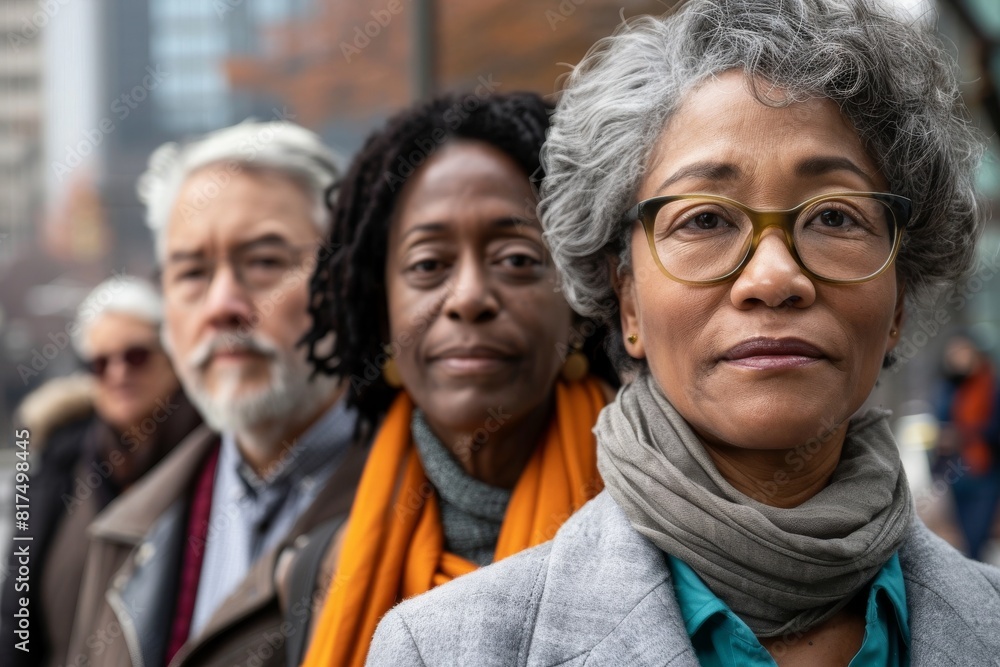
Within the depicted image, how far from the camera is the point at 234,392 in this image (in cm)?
326

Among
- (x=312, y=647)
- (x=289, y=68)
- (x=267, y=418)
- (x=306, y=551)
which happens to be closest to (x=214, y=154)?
(x=267, y=418)

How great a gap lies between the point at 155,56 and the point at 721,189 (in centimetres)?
1222

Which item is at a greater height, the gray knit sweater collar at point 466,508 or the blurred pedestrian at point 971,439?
the gray knit sweater collar at point 466,508

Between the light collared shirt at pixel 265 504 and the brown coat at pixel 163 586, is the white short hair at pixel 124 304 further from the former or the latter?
the light collared shirt at pixel 265 504

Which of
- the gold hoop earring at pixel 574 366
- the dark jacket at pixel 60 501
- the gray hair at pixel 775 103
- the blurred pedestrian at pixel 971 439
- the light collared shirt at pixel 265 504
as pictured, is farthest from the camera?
the blurred pedestrian at pixel 971 439

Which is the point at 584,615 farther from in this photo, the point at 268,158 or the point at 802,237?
the point at 268,158

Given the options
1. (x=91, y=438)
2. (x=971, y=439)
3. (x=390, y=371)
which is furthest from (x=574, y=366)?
(x=971, y=439)

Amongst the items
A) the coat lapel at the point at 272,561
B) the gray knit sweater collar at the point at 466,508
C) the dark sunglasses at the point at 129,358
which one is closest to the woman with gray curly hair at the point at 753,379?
the gray knit sweater collar at the point at 466,508

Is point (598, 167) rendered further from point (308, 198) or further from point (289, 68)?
point (289, 68)

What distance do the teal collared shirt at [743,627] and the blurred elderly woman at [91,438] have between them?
2917 millimetres

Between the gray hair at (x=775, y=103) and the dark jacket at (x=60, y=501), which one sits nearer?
the gray hair at (x=775, y=103)

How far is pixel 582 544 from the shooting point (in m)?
1.70

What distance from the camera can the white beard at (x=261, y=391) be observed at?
128 inches

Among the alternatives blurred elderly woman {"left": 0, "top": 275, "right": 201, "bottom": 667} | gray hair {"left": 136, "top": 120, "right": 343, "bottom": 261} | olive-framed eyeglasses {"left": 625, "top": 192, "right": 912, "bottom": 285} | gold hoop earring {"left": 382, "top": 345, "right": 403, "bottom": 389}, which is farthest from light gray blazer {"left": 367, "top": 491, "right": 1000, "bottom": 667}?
blurred elderly woman {"left": 0, "top": 275, "right": 201, "bottom": 667}
